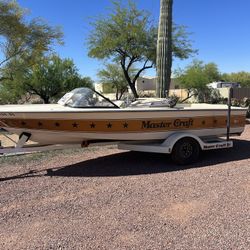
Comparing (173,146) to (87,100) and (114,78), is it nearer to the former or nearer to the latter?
(87,100)

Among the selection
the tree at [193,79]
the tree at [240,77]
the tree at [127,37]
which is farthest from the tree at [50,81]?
the tree at [240,77]

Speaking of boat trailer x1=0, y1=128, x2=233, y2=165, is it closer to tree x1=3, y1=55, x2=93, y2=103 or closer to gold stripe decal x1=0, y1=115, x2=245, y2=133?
gold stripe decal x1=0, y1=115, x2=245, y2=133

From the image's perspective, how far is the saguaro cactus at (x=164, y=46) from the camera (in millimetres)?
12078

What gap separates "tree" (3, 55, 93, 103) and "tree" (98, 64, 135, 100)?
14.0 metres

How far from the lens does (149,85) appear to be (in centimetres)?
7194

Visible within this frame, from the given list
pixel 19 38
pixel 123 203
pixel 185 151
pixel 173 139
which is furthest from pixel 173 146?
pixel 19 38

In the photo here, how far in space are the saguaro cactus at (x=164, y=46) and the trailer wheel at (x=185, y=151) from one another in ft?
17.4

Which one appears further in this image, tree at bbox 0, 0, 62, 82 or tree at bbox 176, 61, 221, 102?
tree at bbox 176, 61, 221, 102

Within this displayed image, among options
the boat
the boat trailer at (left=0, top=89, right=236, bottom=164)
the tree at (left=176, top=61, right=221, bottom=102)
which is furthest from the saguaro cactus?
the tree at (left=176, top=61, right=221, bottom=102)

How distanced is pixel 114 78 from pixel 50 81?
16907mm

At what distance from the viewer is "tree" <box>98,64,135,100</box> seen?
136ft

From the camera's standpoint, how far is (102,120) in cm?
622

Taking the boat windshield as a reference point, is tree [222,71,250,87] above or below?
above

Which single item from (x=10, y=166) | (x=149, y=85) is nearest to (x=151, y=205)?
(x=10, y=166)
